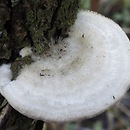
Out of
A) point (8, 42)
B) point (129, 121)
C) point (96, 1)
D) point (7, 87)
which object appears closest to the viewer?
point (7, 87)

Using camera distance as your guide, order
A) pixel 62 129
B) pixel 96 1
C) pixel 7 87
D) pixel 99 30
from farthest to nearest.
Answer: pixel 62 129 < pixel 96 1 < pixel 99 30 < pixel 7 87

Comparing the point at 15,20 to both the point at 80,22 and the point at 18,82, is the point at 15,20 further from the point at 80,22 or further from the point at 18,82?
the point at 80,22

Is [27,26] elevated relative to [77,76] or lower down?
elevated

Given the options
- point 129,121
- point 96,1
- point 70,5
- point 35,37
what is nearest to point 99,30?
point 70,5
